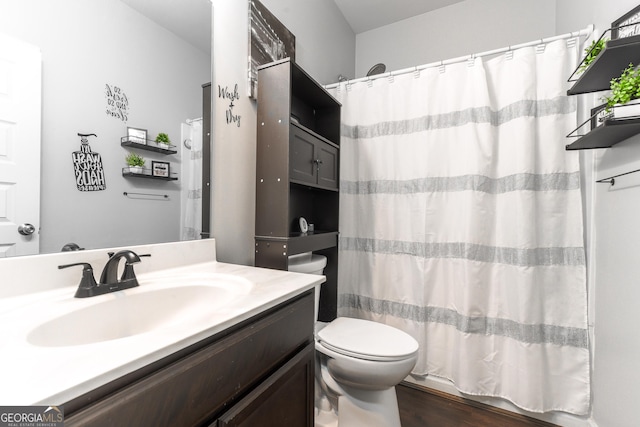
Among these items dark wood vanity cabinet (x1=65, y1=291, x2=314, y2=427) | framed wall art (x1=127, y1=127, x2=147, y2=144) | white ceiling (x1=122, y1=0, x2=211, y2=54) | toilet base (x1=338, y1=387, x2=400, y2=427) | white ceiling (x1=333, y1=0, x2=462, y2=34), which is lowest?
toilet base (x1=338, y1=387, x2=400, y2=427)

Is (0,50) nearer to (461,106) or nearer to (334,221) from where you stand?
(334,221)

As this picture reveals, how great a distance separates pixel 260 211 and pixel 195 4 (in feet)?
2.82

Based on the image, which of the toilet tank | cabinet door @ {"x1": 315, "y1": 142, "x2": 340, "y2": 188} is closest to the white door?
the toilet tank

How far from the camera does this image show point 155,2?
0.96 meters

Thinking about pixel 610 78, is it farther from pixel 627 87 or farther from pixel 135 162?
pixel 135 162

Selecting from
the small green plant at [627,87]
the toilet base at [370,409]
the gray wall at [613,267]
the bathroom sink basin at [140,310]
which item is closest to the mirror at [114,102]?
the bathroom sink basin at [140,310]

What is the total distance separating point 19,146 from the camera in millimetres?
676

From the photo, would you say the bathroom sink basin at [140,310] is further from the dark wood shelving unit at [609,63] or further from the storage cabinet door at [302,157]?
the dark wood shelving unit at [609,63]

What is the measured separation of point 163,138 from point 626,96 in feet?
5.05

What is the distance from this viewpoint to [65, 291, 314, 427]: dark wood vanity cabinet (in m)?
0.41

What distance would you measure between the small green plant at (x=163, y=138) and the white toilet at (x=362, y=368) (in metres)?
0.74

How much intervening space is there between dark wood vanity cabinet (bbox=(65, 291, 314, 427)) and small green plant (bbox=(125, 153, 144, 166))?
653 millimetres

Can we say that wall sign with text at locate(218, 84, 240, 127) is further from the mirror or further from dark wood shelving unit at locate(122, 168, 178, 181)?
dark wood shelving unit at locate(122, 168, 178, 181)

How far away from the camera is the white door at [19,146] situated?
2.15ft
